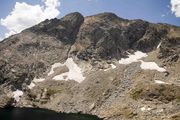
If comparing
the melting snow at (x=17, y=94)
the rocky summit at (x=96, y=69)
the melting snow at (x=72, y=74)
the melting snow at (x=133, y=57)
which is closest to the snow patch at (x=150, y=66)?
the rocky summit at (x=96, y=69)

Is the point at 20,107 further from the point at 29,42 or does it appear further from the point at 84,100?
the point at 29,42

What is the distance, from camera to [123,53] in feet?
574

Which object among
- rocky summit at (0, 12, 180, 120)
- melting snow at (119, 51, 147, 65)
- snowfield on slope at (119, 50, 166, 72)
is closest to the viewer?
rocky summit at (0, 12, 180, 120)

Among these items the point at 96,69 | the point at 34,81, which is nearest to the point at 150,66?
the point at 96,69

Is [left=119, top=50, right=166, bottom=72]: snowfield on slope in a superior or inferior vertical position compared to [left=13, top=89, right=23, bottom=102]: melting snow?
superior

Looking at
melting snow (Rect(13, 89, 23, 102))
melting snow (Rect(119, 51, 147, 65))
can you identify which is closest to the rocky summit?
melting snow (Rect(13, 89, 23, 102))

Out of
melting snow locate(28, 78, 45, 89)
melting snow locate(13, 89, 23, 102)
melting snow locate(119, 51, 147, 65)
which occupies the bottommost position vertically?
melting snow locate(13, 89, 23, 102)

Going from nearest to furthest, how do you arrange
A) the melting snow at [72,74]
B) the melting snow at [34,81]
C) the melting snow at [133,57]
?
1. the melting snow at [34,81]
2. the melting snow at [72,74]
3. the melting snow at [133,57]

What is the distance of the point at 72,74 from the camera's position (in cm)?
15250

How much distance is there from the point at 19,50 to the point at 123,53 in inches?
2367

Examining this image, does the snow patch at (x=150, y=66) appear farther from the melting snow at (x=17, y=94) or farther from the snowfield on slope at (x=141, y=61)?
the melting snow at (x=17, y=94)

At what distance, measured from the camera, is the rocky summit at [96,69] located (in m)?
117

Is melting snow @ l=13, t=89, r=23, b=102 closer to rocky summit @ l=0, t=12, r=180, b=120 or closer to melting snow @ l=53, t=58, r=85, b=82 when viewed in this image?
rocky summit @ l=0, t=12, r=180, b=120

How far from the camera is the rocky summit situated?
117 m
